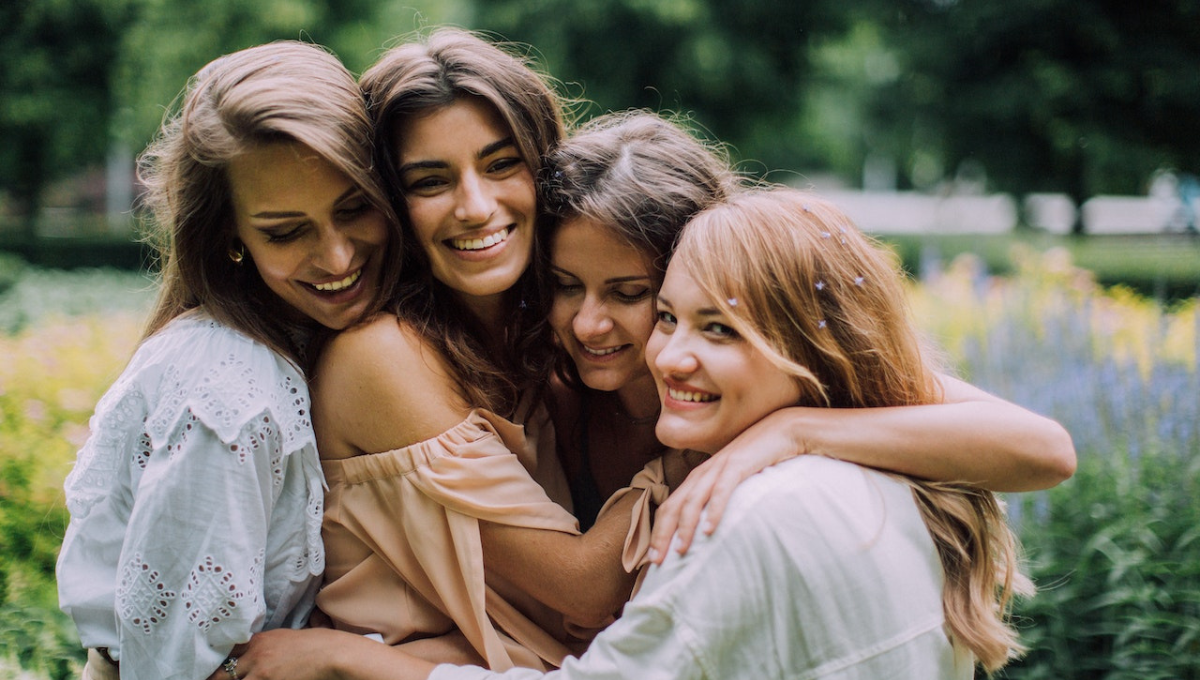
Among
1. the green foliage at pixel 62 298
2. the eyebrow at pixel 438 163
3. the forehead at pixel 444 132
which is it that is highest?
the forehead at pixel 444 132

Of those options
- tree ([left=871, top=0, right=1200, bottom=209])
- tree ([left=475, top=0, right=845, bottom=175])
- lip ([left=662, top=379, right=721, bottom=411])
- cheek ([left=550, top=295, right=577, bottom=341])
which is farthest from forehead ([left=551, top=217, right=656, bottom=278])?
tree ([left=871, top=0, right=1200, bottom=209])

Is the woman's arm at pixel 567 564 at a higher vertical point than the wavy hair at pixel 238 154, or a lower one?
lower

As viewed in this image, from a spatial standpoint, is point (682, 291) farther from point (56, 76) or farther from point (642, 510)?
point (56, 76)

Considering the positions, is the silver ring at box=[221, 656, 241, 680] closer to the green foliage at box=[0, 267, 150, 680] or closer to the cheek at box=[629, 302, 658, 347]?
the green foliage at box=[0, 267, 150, 680]

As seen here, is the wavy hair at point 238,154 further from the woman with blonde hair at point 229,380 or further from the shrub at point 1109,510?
the shrub at point 1109,510

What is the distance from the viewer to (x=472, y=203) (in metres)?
2.55

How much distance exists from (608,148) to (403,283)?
670 mm

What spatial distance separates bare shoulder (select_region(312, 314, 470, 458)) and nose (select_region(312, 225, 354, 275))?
16 cm

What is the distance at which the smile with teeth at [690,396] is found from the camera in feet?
7.00

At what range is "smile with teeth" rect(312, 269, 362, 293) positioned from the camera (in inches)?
97.3

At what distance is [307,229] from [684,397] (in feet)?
3.44

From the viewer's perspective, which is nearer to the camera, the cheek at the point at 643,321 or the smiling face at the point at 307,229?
the smiling face at the point at 307,229

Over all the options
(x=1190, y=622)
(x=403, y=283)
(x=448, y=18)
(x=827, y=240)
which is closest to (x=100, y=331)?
(x=403, y=283)

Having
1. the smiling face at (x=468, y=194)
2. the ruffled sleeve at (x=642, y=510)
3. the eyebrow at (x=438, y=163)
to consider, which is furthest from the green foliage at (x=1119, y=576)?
the eyebrow at (x=438, y=163)
